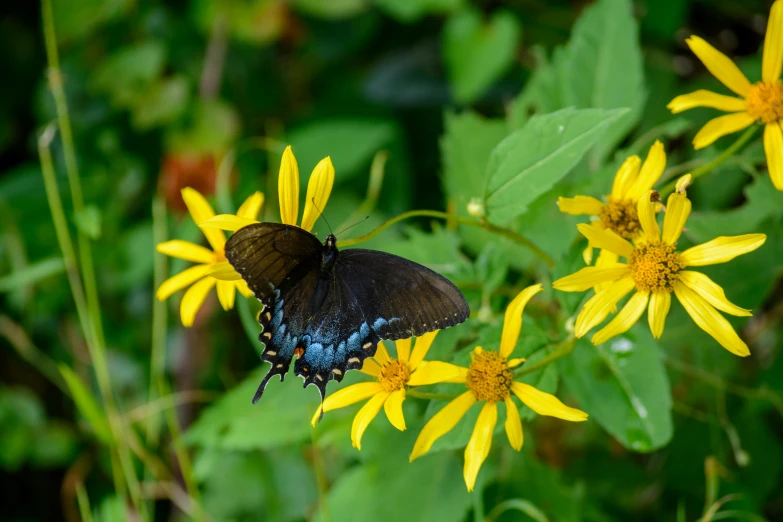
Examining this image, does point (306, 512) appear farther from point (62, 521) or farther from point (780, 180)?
point (780, 180)

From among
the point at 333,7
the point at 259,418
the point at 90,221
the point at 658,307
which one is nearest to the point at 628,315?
the point at 658,307

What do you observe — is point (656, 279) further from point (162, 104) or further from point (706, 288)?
point (162, 104)

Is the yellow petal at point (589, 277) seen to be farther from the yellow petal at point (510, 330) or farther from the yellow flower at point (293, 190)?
the yellow flower at point (293, 190)

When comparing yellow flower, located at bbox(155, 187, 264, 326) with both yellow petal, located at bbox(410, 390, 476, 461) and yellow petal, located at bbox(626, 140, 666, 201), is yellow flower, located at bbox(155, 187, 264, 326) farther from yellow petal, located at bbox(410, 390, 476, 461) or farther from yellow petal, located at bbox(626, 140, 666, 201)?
yellow petal, located at bbox(626, 140, 666, 201)

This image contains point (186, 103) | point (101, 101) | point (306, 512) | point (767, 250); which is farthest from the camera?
point (101, 101)

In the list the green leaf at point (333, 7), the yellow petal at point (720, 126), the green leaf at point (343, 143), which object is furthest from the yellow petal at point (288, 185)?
the green leaf at point (333, 7)

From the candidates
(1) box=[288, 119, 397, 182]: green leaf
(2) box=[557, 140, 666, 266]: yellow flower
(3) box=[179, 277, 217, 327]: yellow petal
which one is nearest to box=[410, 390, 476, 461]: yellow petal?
(2) box=[557, 140, 666, 266]: yellow flower

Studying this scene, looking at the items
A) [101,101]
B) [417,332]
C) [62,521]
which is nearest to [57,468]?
[62,521]
